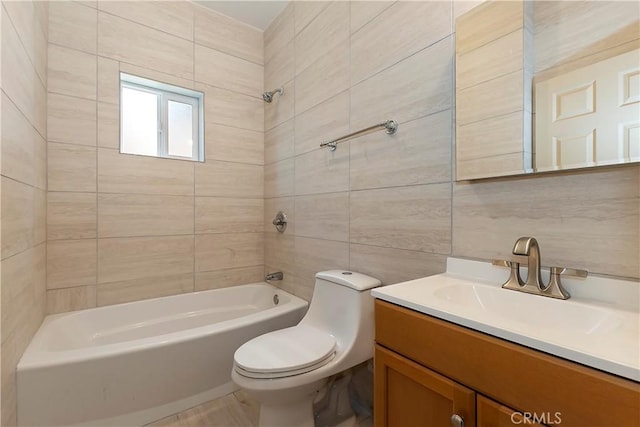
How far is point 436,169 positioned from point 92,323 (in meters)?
2.25

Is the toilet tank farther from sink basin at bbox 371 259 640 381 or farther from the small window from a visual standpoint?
the small window

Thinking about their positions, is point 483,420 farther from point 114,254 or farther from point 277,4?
Answer: point 277,4

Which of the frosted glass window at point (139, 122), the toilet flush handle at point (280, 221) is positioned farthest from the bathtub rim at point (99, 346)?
the frosted glass window at point (139, 122)

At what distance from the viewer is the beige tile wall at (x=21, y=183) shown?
105 centimetres

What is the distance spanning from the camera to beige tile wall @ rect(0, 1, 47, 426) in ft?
3.44

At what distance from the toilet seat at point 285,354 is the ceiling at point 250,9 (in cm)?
235

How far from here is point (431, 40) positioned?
1.23 m

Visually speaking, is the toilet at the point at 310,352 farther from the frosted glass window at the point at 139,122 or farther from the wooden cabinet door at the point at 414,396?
the frosted glass window at the point at 139,122

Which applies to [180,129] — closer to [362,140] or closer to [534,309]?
[362,140]

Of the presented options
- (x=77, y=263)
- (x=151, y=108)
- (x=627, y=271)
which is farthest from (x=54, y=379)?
(x=627, y=271)

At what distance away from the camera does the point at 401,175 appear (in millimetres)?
1351

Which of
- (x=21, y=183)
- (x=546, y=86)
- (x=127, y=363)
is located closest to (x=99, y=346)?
(x=127, y=363)

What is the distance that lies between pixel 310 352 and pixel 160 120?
2042mm

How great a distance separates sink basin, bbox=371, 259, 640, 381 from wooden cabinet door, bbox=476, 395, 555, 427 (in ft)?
0.47
